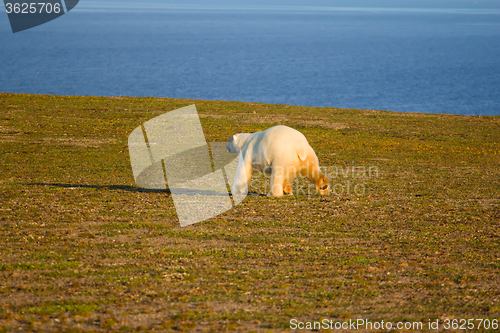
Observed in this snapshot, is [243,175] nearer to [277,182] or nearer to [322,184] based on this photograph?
[277,182]

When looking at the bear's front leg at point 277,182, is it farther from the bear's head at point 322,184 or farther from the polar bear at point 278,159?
the bear's head at point 322,184

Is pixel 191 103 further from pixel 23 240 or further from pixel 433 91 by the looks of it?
pixel 433 91

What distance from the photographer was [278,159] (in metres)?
14.8

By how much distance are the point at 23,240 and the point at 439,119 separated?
34.3 m

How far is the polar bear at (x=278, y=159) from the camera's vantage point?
14.8 meters

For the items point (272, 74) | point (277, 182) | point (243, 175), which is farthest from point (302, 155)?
point (272, 74)

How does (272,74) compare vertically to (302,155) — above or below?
below

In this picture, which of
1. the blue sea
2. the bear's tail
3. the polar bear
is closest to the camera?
the polar bear

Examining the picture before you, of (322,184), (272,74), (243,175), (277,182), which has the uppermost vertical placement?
(243,175)

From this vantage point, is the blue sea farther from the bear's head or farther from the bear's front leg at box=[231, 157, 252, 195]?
the bear's front leg at box=[231, 157, 252, 195]

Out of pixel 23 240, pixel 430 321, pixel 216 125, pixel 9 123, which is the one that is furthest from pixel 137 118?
pixel 430 321

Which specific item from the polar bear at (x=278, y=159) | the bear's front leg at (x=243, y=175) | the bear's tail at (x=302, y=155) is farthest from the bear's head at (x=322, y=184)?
the bear's front leg at (x=243, y=175)

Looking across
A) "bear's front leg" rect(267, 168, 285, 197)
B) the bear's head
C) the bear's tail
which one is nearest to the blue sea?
the bear's head

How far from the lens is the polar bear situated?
14813 mm
